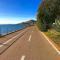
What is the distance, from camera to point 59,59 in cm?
989

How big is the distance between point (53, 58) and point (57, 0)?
8.55 metres

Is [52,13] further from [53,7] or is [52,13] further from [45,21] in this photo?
[45,21]

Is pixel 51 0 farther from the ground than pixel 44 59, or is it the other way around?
pixel 51 0

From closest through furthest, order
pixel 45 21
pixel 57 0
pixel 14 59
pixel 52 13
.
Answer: pixel 14 59, pixel 57 0, pixel 52 13, pixel 45 21

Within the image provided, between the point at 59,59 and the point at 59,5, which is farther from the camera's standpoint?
the point at 59,5

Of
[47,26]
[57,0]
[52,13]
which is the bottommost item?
[47,26]

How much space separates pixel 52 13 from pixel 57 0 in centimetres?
330

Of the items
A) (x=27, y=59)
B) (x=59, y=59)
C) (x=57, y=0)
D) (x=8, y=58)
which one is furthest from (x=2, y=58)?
(x=57, y=0)

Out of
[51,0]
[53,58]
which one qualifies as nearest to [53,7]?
[51,0]

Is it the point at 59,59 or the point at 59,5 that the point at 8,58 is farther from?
the point at 59,5

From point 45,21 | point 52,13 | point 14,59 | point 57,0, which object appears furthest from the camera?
point 45,21

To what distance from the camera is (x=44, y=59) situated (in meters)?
9.77

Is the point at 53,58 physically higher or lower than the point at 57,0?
lower

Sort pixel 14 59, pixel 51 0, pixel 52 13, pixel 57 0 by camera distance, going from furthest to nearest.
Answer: pixel 52 13 < pixel 51 0 < pixel 57 0 < pixel 14 59
